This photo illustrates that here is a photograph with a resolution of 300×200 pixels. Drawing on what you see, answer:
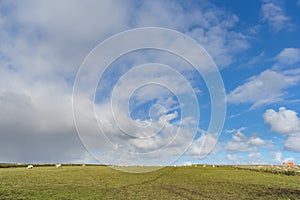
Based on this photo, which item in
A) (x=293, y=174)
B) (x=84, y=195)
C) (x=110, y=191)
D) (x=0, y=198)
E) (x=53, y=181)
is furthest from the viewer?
(x=293, y=174)

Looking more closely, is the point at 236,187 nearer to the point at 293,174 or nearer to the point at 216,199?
the point at 216,199

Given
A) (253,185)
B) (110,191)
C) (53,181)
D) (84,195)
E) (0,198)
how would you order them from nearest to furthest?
1. (0,198)
2. (84,195)
3. (110,191)
4. (53,181)
5. (253,185)

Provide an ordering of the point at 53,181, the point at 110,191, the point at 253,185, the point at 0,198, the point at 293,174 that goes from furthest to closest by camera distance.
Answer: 1. the point at 293,174
2. the point at 253,185
3. the point at 53,181
4. the point at 110,191
5. the point at 0,198

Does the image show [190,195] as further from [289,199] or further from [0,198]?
[0,198]

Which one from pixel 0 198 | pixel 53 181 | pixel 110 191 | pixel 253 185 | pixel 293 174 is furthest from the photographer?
pixel 293 174

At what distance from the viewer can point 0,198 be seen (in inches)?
514

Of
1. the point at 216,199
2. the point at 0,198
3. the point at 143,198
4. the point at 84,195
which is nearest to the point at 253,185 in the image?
the point at 216,199

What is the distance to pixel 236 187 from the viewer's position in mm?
19766

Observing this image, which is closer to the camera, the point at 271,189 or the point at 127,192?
the point at 127,192

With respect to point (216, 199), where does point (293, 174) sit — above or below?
above

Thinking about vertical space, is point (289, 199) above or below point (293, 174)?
below

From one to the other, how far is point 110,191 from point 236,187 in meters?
9.08

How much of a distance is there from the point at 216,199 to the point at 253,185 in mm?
6844

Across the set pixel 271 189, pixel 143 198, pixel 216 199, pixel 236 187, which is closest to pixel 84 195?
pixel 143 198
